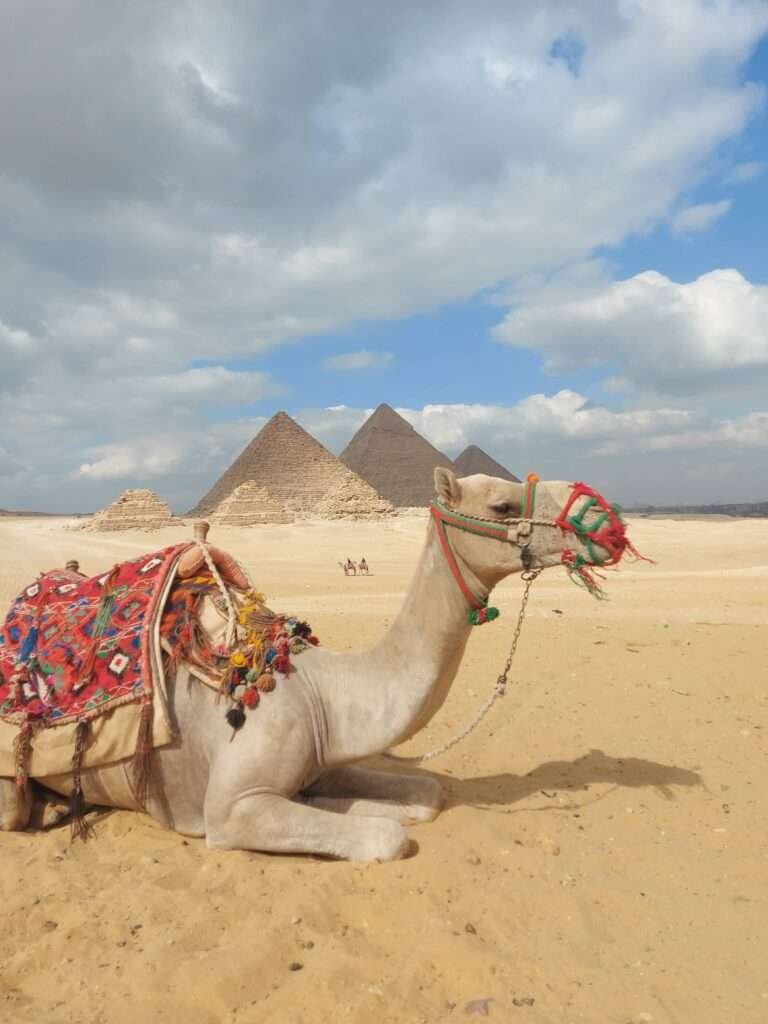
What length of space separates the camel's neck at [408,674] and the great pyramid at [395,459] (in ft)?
337

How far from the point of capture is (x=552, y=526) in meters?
3.17

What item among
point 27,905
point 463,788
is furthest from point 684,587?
point 27,905

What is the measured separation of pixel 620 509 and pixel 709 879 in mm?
1733

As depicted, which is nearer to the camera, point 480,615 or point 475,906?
point 475,906

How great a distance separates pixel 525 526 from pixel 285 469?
98474 mm

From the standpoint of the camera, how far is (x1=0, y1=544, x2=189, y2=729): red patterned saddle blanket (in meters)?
3.58

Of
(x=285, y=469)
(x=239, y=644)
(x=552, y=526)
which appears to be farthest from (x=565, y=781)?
(x=285, y=469)

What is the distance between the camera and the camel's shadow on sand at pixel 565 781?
4203 mm

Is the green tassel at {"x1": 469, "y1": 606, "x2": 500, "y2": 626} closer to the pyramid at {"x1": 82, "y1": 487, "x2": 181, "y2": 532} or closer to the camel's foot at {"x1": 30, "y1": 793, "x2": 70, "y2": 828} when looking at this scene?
the camel's foot at {"x1": 30, "y1": 793, "x2": 70, "y2": 828}

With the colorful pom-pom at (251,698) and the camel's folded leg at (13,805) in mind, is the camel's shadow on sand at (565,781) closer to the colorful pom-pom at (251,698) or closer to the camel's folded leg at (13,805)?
the colorful pom-pom at (251,698)

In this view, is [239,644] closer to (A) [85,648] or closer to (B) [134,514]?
(A) [85,648]

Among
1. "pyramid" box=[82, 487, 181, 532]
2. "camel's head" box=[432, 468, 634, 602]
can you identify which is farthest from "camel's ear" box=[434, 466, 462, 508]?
"pyramid" box=[82, 487, 181, 532]

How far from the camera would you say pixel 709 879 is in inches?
133

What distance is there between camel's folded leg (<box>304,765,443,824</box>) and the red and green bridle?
109cm
